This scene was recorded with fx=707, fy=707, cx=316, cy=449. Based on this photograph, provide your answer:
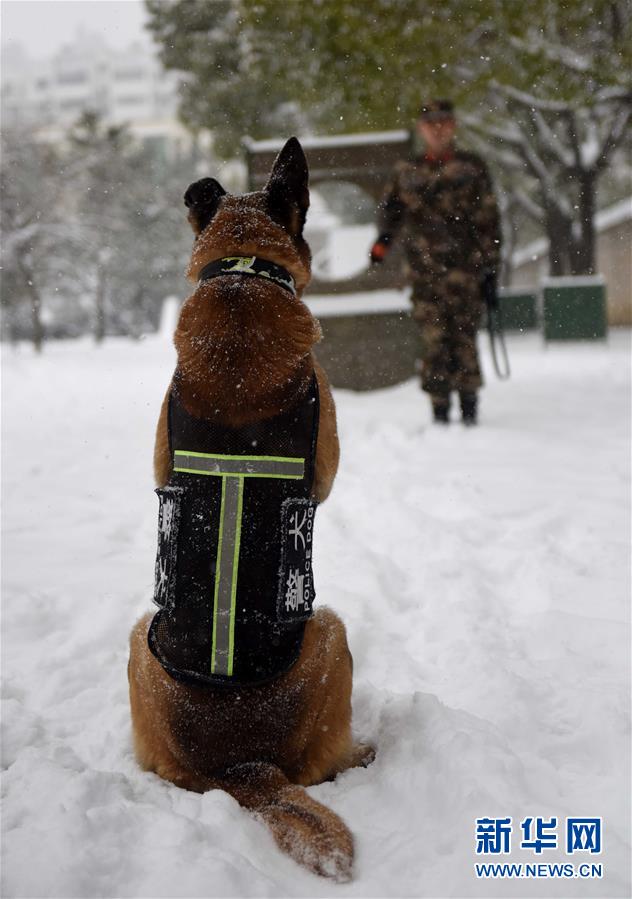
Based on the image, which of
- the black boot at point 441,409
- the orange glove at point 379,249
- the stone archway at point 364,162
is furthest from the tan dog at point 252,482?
the stone archway at point 364,162

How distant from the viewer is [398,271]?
885 cm

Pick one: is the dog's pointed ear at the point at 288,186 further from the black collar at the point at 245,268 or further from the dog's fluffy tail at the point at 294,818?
the dog's fluffy tail at the point at 294,818

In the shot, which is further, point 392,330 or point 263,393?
point 392,330

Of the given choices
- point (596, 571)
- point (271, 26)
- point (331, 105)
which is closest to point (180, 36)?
point (331, 105)

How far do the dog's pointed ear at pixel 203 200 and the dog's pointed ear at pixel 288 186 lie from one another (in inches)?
5.3

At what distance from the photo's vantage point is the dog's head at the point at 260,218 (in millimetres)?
1754

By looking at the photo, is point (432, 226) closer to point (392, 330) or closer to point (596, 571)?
point (392, 330)

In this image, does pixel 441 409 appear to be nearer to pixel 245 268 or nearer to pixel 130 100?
pixel 245 268

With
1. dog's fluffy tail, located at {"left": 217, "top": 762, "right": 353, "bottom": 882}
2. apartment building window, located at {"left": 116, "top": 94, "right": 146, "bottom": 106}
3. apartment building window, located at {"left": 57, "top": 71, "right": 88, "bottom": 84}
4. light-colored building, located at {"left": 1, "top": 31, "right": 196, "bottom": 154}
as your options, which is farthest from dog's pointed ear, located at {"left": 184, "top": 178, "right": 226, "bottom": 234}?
apartment building window, located at {"left": 116, "top": 94, "right": 146, "bottom": 106}

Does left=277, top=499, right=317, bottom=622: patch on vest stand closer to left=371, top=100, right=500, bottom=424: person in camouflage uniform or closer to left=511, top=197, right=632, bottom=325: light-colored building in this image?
left=371, top=100, right=500, bottom=424: person in camouflage uniform

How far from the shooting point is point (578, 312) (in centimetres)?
1366

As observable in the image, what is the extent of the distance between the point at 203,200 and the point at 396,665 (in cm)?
176

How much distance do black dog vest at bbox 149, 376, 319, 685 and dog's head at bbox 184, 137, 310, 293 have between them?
0.36 metres

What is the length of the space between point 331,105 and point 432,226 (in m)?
8.46
